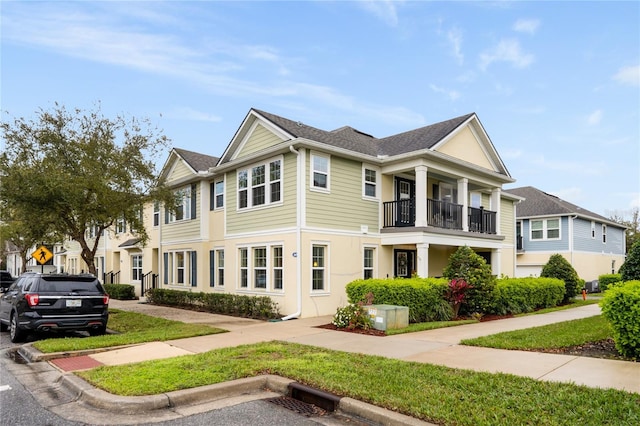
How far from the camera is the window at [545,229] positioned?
31.4m

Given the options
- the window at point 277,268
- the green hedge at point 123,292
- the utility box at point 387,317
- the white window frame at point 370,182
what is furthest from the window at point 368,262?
the green hedge at point 123,292

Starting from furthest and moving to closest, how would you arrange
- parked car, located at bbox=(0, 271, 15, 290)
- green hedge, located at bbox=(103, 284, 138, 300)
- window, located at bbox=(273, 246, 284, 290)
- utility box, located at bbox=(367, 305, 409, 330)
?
parked car, located at bbox=(0, 271, 15, 290) < green hedge, located at bbox=(103, 284, 138, 300) < window, located at bbox=(273, 246, 284, 290) < utility box, located at bbox=(367, 305, 409, 330)

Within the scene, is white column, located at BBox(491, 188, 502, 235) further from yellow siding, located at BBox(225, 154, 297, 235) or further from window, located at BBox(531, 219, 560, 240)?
window, located at BBox(531, 219, 560, 240)

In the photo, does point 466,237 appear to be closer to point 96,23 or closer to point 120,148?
point 120,148

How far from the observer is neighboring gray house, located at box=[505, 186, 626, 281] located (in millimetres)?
30905

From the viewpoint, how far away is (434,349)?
9.21m

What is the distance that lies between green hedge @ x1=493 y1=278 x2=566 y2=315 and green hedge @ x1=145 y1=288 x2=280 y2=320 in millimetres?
7636

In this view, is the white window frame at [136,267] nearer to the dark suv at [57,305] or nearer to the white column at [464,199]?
the dark suv at [57,305]

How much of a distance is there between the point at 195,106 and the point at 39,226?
6932 millimetres

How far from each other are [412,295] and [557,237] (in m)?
22.3

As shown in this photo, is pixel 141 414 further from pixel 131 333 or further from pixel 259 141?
pixel 259 141

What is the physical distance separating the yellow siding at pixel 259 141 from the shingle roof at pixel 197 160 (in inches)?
150

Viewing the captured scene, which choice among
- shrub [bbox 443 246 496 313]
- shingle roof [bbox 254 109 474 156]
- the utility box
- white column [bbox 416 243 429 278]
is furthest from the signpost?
shrub [bbox 443 246 496 313]

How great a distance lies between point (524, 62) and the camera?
12.8 metres
